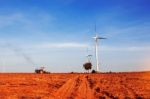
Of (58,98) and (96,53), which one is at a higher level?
(96,53)

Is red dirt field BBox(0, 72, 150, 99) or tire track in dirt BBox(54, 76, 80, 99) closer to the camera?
tire track in dirt BBox(54, 76, 80, 99)

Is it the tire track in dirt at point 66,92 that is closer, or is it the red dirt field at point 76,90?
the tire track in dirt at point 66,92

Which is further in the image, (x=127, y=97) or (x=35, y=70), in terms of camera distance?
(x=35, y=70)

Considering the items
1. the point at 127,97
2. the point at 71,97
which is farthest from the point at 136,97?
the point at 71,97

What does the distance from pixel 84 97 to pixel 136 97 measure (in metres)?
3.89

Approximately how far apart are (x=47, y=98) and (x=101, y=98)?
389 centimetres

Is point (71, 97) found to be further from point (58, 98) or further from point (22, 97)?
point (22, 97)

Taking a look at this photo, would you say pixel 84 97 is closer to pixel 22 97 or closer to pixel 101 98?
pixel 101 98

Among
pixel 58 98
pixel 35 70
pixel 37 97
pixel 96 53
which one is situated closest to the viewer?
pixel 58 98

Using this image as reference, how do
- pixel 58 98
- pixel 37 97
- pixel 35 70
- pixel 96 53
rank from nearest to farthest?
pixel 58 98 < pixel 37 97 < pixel 96 53 < pixel 35 70

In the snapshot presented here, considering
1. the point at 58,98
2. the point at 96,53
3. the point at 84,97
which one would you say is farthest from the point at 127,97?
the point at 96,53

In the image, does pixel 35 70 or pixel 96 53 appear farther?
pixel 35 70

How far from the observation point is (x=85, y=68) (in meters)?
118

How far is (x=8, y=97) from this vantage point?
28719 mm
